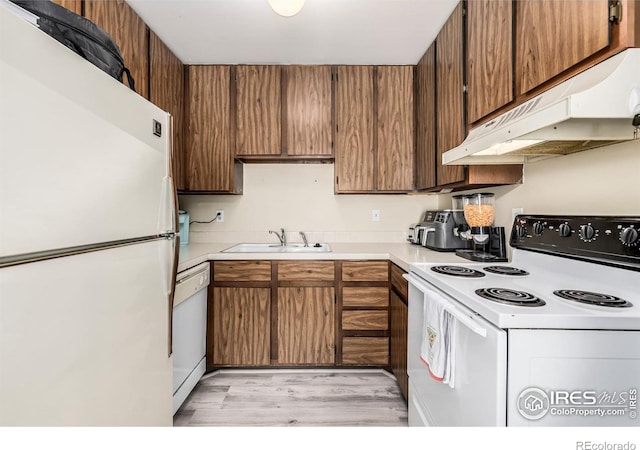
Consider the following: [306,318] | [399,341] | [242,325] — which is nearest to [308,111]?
[306,318]

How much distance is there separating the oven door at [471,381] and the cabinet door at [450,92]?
2.99ft

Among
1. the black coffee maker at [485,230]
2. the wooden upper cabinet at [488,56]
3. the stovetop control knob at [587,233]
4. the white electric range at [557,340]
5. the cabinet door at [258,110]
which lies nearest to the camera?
the white electric range at [557,340]

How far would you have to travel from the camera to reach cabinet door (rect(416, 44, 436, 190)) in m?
2.15

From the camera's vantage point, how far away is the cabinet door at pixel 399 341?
72.7 inches

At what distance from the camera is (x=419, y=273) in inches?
56.9

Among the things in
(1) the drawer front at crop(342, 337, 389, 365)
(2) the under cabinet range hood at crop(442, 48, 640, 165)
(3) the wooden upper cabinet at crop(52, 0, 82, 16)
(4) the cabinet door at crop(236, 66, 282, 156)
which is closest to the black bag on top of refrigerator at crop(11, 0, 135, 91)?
(3) the wooden upper cabinet at crop(52, 0, 82, 16)

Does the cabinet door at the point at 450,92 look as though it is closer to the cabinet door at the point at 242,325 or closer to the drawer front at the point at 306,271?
the drawer front at the point at 306,271

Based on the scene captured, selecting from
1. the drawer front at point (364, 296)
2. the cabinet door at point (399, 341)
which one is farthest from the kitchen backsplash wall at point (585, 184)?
Result: the drawer front at point (364, 296)

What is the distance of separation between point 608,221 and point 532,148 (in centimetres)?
40

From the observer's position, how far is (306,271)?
2.24 metres

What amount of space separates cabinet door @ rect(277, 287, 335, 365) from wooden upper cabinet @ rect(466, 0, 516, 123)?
1.50 metres

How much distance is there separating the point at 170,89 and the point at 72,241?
6.11 ft

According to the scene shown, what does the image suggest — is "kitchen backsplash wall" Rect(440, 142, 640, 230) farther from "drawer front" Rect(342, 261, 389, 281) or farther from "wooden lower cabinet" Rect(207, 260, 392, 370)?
"wooden lower cabinet" Rect(207, 260, 392, 370)
